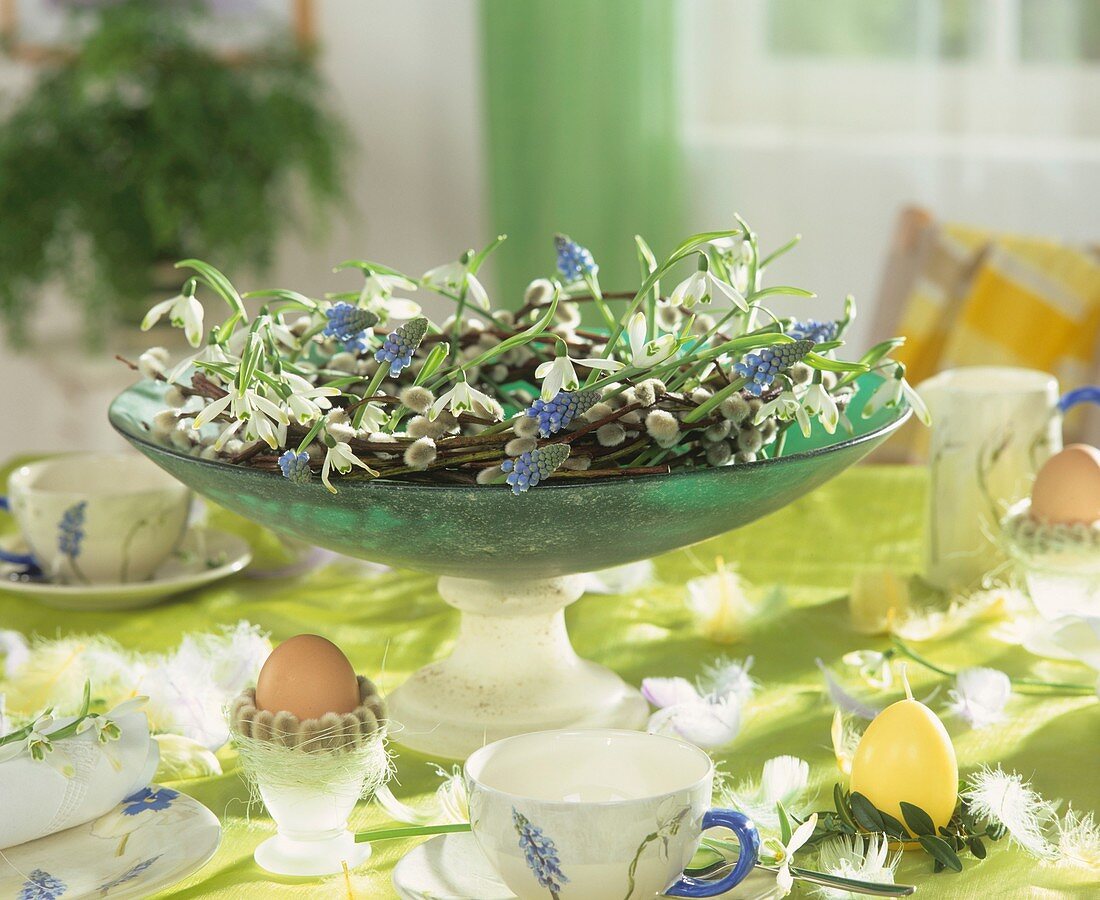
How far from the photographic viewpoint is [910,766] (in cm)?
68

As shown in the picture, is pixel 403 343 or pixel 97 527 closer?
pixel 403 343

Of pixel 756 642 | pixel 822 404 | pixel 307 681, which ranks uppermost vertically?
pixel 822 404

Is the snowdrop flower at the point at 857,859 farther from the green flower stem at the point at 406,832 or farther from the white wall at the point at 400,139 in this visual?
the white wall at the point at 400,139

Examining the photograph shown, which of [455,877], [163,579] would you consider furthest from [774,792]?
[163,579]

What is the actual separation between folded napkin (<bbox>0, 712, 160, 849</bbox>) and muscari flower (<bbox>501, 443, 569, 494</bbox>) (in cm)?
22

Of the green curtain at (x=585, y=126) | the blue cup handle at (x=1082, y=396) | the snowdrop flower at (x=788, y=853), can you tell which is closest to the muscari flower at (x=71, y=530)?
the snowdrop flower at (x=788, y=853)

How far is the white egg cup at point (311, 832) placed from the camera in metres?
0.68

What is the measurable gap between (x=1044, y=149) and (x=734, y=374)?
6.00 feet

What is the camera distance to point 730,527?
30.6 inches

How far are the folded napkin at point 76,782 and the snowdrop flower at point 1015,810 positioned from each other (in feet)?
1.34

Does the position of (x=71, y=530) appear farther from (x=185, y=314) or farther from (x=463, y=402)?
(x=463, y=402)

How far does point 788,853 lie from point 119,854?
31cm

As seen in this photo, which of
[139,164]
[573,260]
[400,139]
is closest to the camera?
[573,260]

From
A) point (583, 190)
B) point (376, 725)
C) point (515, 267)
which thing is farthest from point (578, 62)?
point (376, 725)
